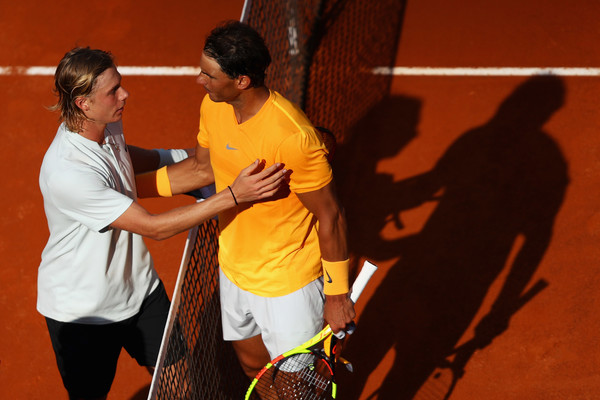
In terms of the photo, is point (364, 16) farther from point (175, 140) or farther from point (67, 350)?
point (67, 350)

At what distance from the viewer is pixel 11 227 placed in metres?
5.73

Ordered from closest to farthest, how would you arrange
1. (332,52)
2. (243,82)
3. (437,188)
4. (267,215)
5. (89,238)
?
(243,82) → (267,215) → (89,238) → (437,188) → (332,52)

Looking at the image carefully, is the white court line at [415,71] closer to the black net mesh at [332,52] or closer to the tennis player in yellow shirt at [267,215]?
the black net mesh at [332,52]

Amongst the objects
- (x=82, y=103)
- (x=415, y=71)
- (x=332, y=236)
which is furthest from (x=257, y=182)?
(x=415, y=71)

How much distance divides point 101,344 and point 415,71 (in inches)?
164

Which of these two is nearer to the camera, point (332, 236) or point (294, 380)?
point (332, 236)

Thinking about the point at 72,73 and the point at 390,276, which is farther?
the point at 390,276

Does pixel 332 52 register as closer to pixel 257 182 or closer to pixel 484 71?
pixel 484 71

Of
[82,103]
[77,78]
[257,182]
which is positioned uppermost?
[77,78]

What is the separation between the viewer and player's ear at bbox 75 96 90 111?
10.5ft

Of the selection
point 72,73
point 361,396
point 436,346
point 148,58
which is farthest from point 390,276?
point 148,58

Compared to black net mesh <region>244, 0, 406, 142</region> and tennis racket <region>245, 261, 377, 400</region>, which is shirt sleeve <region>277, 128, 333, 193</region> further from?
black net mesh <region>244, 0, 406, 142</region>

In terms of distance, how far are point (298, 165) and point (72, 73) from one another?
42.7 inches

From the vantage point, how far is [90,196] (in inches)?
124
